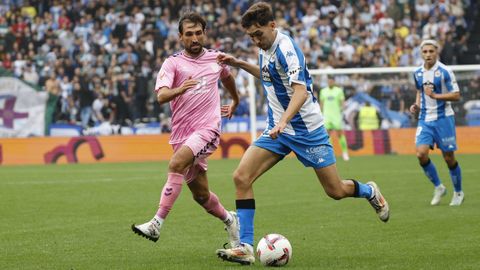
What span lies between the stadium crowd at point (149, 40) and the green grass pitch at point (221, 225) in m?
8.80

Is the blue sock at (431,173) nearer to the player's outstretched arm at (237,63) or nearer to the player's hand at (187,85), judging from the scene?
the player's outstretched arm at (237,63)

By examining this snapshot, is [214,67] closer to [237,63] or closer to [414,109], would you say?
[237,63]

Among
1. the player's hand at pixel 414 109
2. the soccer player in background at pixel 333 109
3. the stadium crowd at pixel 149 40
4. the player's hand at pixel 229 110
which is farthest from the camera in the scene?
the stadium crowd at pixel 149 40

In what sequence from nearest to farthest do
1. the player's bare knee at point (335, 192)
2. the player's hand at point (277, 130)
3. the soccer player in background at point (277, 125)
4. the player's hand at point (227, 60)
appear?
the player's hand at point (277, 130), the soccer player in background at point (277, 125), the player's bare knee at point (335, 192), the player's hand at point (227, 60)

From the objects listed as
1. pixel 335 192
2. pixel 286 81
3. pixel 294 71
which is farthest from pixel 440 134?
pixel 294 71

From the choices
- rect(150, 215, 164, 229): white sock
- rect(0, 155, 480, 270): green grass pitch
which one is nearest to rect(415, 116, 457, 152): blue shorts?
rect(0, 155, 480, 270): green grass pitch

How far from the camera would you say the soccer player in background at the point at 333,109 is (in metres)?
25.3

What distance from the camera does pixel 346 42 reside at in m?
30.6

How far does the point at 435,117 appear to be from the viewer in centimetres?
1418

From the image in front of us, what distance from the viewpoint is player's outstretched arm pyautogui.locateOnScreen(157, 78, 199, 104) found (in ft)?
29.4

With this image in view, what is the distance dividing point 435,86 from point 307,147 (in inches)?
225

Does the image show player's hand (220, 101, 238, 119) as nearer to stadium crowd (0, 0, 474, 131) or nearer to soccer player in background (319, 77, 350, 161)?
soccer player in background (319, 77, 350, 161)

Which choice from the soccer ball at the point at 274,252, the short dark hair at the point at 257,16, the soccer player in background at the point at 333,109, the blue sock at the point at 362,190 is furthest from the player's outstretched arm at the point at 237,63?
the soccer player in background at the point at 333,109

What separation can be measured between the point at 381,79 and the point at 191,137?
17.7 m
